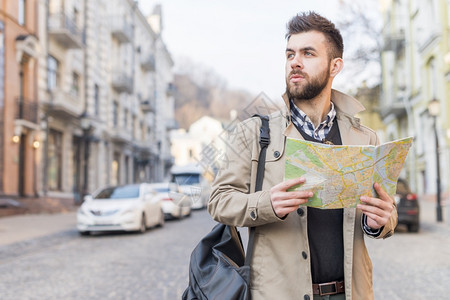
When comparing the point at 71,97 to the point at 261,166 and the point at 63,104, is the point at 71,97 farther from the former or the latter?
the point at 261,166

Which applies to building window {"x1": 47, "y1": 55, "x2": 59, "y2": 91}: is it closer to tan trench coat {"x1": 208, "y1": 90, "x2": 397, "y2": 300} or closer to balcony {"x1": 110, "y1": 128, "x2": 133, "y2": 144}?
balcony {"x1": 110, "y1": 128, "x2": 133, "y2": 144}

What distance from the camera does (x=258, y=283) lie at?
1.97 meters

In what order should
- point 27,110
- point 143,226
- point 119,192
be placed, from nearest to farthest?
point 143,226 → point 119,192 → point 27,110

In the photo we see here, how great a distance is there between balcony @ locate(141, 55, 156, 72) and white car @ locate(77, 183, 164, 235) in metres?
31.2

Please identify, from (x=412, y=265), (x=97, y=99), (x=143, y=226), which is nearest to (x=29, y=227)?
(x=143, y=226)

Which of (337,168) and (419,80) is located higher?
(419,80)

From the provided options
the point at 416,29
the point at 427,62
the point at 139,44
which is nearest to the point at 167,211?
the point at 427,62

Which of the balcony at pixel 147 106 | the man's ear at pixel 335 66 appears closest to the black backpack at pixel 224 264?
the man's ear at pixel 335 66

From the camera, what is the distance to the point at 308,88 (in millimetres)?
2111

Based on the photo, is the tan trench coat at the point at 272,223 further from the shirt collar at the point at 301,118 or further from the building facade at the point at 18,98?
the building facade at the point at 18,98

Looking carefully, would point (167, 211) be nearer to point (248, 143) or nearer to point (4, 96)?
point (4, 96)

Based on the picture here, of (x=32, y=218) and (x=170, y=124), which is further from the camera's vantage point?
(x=170, y=124)

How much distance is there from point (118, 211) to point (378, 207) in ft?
40.4

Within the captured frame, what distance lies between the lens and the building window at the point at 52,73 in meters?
24.0
